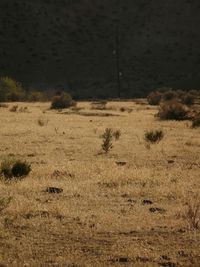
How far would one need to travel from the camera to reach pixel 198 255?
801 centimetres

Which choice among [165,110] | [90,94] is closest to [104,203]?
[165,110]

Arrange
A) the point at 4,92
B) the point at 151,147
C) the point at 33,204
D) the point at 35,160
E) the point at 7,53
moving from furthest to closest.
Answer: the point at 7,53, the point at 4,92, the point at 151,147, the point at 35,160, the point at 33,204

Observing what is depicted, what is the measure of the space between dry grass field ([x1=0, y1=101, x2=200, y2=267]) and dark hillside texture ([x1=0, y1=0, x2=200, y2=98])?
58885 millimetres

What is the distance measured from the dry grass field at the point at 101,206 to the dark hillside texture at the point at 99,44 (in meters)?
58.9

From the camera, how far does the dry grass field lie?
317 inches

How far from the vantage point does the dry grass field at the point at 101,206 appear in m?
8.05

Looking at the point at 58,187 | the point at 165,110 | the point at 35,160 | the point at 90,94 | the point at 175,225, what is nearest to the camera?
the point at 175,225

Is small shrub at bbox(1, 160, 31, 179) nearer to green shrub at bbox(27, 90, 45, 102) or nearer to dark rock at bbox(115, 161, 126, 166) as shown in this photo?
dark rock at bbox(115, 161, 126, 166)

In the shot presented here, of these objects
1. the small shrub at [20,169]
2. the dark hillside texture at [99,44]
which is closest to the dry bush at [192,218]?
the small shrub at [20,169]

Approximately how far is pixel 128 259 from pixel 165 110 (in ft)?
92.9

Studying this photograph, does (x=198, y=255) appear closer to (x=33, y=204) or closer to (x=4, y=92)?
(x=33, y=204)

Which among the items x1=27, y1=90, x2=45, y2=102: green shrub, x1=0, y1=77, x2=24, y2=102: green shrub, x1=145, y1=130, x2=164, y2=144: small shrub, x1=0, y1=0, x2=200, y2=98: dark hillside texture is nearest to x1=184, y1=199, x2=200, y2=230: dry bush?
x1=145, y1=130, x2=164, y2=144: small shrub

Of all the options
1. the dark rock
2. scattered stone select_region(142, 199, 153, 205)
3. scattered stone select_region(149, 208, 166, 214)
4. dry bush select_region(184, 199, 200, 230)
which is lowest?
the dark rock

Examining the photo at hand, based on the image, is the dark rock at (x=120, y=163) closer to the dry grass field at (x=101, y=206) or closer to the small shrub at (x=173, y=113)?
the dry grass field at (x=101, y=206)
